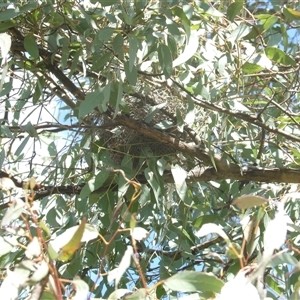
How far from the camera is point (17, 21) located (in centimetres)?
149

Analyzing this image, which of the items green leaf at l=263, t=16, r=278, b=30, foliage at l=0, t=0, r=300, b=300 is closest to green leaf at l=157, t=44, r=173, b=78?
foliage at l=0, t=0, r=300, b=300

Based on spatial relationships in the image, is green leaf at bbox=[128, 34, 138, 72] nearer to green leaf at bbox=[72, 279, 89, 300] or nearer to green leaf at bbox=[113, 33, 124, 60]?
green leaf at bbox=[113, 33, 124, 60]

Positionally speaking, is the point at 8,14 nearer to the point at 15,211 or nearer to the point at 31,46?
the point at 31,46

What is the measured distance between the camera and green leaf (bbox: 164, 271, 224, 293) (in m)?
0.75

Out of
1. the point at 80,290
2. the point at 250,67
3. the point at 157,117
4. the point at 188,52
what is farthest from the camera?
the point at 157,117

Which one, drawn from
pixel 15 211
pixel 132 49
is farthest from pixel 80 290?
pixel 132 49

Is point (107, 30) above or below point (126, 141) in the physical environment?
above

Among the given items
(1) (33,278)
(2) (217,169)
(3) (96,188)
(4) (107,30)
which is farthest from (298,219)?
(1) (33,278)

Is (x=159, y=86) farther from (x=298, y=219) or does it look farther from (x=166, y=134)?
(x=298, y=219)

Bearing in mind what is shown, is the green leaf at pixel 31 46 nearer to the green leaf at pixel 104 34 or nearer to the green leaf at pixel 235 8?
the green leaf at pixel 104 34

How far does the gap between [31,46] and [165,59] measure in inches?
12.2

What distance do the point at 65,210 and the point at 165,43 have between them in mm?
554

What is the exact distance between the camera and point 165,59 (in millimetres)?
1313

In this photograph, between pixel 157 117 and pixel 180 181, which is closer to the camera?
pixel 180 181
